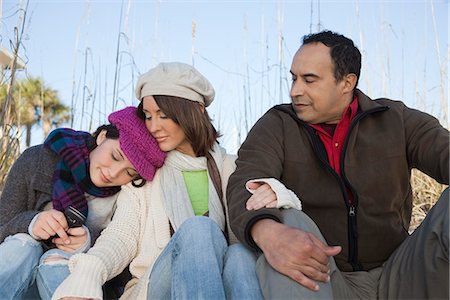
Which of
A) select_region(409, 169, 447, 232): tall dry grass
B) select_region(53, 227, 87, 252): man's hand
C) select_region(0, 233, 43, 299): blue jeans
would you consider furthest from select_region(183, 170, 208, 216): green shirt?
select_region(409, 169, 447, 232): tall dry grass

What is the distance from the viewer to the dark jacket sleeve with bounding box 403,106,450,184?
5.17 ft

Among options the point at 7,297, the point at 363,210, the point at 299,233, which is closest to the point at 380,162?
the point at 363,210

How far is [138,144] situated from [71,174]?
23 centimetres

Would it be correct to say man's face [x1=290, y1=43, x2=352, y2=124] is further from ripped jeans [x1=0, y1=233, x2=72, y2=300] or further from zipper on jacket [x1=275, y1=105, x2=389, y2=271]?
ripped jeans [x1=0, y1=233, x2=72, y2=300]

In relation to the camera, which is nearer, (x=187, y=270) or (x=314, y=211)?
(x=187, y=270)

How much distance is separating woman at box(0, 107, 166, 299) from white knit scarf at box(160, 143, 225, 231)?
5 cm

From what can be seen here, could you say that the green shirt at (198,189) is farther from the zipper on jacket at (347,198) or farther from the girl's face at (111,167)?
the zipper on jacket at (347,198)

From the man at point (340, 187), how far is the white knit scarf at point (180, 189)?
0.72 ft

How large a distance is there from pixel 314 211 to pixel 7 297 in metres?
0.91

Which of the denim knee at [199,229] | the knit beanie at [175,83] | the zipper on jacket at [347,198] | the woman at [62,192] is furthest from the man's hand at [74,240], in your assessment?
the zipper on jacket at [347,198]

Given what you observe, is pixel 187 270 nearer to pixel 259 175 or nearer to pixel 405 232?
pixel 259 175

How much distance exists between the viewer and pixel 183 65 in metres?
1.97

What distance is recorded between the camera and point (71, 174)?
5.68 ft

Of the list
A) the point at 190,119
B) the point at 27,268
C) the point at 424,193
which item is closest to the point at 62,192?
the point at 27,268
